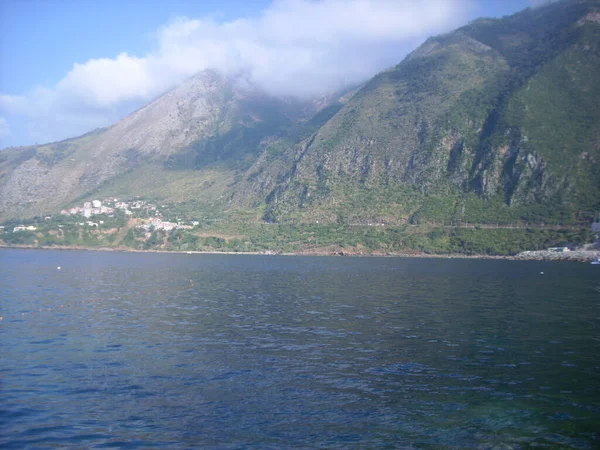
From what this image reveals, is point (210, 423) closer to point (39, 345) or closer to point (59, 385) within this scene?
point (59, 385)

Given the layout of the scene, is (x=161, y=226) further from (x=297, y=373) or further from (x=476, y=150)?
(x=297, y=373)

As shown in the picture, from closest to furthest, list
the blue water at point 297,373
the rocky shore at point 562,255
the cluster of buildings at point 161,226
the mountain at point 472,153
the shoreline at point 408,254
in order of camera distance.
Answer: the blue water at point 297,373
the rocky shore at point 562,255
the shoreline at point 408,254
the mountain at point 472,153
the cluster of buildings at point 161,226

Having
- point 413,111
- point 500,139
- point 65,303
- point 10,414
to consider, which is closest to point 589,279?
point 65,303

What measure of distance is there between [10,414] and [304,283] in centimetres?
4716

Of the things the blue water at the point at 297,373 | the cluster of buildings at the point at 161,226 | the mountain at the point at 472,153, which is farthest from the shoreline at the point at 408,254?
the blue water at the point at 297,373

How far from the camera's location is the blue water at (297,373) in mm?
16609

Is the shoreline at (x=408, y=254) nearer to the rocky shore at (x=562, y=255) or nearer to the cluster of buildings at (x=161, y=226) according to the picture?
the rocky shore at (x=562, y=255)

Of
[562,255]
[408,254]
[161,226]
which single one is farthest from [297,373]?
[161,226]

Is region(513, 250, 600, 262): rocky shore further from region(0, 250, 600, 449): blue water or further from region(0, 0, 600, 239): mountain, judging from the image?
region(0, 250, 600, 449): blue water

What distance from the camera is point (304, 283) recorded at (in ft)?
208

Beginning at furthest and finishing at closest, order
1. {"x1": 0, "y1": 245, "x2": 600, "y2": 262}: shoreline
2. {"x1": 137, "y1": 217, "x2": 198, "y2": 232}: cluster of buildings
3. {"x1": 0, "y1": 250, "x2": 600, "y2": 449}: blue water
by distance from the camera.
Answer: {"x1": 137, "y1": 217, "x2": 198, "y2": 232}: cluster of buildings, {"x1": 0, "y1": 245, "x2": 600, "y2": 262}: shoreline, {"x1": 0, "y1": 250, "x2": 600, "y2": 449}: blue water

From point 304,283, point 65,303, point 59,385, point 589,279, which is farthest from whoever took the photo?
point 589,279

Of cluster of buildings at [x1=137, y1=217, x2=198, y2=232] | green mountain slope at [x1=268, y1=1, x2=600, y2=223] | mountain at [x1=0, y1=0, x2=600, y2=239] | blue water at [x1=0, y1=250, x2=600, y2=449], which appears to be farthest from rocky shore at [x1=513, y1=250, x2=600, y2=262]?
cluster of buildings at [x1=137, y1=217, x2=198, y2=232]

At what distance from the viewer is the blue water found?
16609 millimetres
